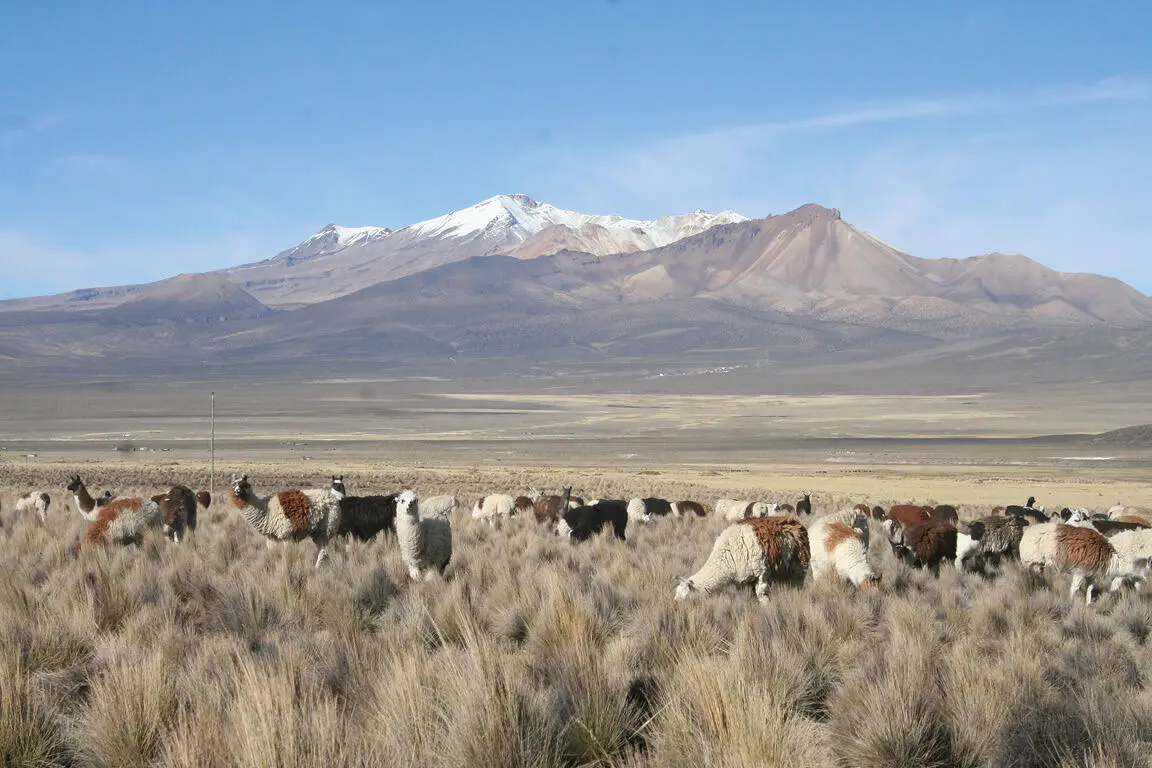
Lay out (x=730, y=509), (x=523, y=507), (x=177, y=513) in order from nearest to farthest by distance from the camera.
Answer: (x=177, y=513) < (x=523, y=507) < (x=730, y=509)

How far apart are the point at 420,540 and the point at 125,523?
4556mm

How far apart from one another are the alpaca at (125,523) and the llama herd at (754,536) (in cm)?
1

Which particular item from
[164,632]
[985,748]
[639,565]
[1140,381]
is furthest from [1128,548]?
[1140,381]

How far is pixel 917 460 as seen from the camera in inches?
2206

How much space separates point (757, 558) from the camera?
10.0 meters

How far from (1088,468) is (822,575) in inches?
1797

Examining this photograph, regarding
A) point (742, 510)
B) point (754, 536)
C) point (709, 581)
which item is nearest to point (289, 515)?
point (709, 581)

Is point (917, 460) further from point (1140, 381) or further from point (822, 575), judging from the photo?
point (1140, 381)

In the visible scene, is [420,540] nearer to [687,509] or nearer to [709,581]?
[709,581]

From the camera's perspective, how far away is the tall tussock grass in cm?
496

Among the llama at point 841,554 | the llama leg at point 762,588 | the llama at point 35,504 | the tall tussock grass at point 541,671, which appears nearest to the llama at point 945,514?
the tall tussock grass at point 541,671

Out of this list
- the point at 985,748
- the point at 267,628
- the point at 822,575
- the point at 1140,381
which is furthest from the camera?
the point at 1140,381

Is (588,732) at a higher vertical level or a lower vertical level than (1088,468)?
higher

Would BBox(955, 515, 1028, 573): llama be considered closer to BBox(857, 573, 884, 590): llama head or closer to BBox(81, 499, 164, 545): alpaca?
BBox(857, 573, 884, 590): llama head
